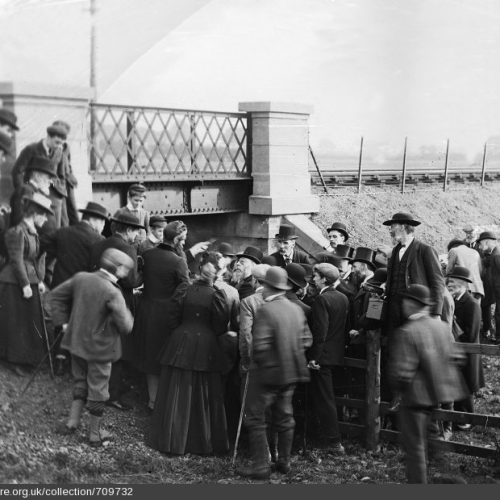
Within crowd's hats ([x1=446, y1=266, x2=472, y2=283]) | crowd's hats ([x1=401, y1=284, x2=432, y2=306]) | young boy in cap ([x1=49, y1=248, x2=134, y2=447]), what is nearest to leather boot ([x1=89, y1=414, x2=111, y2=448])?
young boy in cap ([x1=49, y1=248, x2=134, y2=447])

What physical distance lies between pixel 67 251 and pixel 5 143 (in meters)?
0.84

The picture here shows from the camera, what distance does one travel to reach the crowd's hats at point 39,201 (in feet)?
19.2

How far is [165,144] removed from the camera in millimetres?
8203

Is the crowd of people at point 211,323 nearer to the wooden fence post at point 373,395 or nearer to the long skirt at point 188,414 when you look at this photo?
the long skirt at point 188,414

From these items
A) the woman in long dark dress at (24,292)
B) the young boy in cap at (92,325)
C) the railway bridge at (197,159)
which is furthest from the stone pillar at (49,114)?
the young boy in cap at (92,325)

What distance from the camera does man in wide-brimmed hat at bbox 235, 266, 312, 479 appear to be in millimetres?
5793

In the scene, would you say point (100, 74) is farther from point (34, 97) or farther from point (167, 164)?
point (167, 164)

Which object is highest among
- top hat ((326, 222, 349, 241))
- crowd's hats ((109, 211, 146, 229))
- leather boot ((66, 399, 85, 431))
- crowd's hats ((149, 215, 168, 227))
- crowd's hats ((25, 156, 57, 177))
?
crowd's hats ((25, 156, 57, 177))

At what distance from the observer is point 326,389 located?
672 cm

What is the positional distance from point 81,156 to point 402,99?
2573 millimetres

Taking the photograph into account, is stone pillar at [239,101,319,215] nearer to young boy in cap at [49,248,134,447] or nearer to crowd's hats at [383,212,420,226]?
crowd's hats at [383,212,420,226]

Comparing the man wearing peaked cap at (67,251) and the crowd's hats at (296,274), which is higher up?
the man wearing peaked cap at (67,251)

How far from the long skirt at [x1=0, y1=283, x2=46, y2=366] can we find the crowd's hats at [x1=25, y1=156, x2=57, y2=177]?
0.81 m

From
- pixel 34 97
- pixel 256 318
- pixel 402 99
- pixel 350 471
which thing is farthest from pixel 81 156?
pixel 350 471
